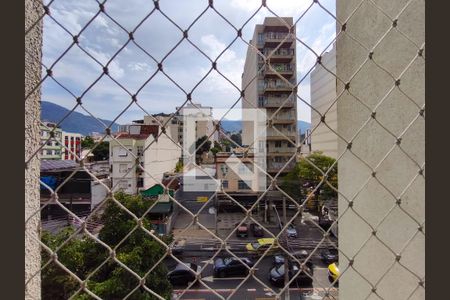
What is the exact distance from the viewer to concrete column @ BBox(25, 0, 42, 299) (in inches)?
17.7

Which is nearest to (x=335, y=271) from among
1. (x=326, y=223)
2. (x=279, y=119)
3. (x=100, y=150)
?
(x=326, y=223)

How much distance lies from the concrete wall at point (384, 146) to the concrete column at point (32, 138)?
2.12 ft

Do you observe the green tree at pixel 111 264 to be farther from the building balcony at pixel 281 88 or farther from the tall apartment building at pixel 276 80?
the building balcony at pixel 281 88

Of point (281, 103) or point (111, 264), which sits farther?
point (111, 264)

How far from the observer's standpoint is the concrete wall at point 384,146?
689 millimetres

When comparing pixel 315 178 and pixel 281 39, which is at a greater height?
pixel 281 39

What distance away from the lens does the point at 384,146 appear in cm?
74

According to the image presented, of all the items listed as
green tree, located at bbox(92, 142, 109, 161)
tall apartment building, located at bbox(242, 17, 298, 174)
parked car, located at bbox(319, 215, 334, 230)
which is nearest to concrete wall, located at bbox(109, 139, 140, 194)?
green tree, located at bbox(92, 142, 109, 161)

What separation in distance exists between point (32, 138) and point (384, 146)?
731mm

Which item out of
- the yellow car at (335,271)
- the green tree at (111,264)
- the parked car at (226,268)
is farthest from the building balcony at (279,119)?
Answer: the parked car at (226,268)

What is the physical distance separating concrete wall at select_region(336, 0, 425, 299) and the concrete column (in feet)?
2.12

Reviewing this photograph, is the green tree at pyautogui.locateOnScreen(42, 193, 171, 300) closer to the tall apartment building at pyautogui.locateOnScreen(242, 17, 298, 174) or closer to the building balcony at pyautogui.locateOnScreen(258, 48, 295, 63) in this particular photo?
the tall apartment building at pyautogui.locateOnScreen(242, 17, 298, 174)

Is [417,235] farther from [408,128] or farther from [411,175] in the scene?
[408,128]

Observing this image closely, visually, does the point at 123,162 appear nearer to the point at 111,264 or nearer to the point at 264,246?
Result: the point at 264,246
